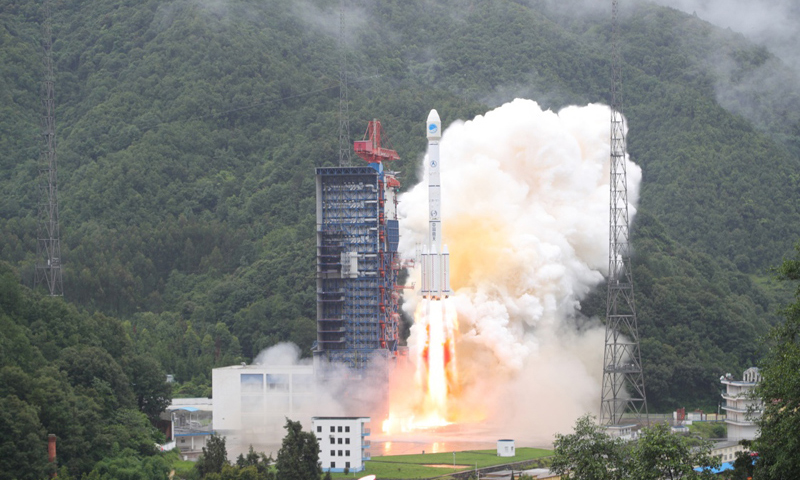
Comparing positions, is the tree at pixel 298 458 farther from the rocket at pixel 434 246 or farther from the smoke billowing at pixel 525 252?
the smoke billowing at pixel 525 252

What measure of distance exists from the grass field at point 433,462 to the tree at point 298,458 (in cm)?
465

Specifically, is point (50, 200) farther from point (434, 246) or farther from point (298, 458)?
point (298, 458)

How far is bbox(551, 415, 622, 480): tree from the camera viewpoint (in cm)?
3991

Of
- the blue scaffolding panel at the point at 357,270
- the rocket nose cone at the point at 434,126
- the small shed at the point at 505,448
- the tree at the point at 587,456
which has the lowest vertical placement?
the small shed at the point at 505,448

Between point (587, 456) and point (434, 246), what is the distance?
1341 inches

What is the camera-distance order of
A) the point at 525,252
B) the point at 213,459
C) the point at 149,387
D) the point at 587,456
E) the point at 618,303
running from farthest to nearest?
the point at 525,252 → the point at 618,303 → the point at 149,387 → the point at 213,459 → the point at 587,456

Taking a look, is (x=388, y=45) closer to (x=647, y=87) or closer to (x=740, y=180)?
(x=647, y=87)

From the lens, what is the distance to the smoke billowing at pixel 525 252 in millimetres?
77000

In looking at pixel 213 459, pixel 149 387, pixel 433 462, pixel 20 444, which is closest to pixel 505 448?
pixel 433 462

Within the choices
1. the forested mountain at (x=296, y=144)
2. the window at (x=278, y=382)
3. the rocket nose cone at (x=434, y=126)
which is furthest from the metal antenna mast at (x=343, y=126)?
the window at (x=278, y=382)

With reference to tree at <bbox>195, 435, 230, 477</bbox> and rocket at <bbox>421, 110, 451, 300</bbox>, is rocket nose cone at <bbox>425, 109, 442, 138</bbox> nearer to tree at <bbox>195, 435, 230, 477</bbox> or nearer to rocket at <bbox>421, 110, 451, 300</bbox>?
rocket at <bbox>421, 110, 451, 300</bbox>

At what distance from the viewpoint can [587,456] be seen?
40.4 meters

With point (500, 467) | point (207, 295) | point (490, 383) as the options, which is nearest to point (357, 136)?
point (207, 295)

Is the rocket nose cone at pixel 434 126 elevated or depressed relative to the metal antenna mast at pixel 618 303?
elevated
